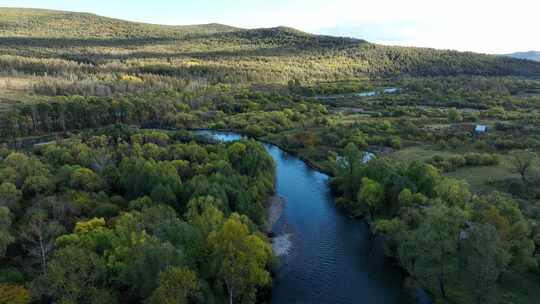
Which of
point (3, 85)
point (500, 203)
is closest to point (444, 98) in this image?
point (500, 203)

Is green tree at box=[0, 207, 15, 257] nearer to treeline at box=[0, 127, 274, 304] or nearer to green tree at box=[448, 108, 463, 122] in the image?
treeline at box=[0, 127, 274, 304]

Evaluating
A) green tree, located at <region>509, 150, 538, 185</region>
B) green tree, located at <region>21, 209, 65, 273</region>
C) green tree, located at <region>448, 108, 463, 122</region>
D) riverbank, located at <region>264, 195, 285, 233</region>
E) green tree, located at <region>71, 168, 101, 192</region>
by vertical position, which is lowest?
riverbank, located at <region>264, 195, 285, 233</region>

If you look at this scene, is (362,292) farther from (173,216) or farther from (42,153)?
(42,153)

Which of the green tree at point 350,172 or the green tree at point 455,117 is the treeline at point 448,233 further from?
the green tree at point 455,117

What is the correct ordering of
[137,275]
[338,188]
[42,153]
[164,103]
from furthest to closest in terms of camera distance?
[164,103]
[42,153]
[338,188]
[137,275]

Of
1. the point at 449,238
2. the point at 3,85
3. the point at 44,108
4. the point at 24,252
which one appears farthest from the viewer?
the point at 3,85

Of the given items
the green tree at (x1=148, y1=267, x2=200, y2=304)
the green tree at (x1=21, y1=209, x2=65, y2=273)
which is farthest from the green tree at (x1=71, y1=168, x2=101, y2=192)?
the green tree at (x1=148, y1=267, x2=200, y2=304)

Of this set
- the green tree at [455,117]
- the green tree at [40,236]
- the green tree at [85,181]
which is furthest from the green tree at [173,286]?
the green tree at [455,117]
